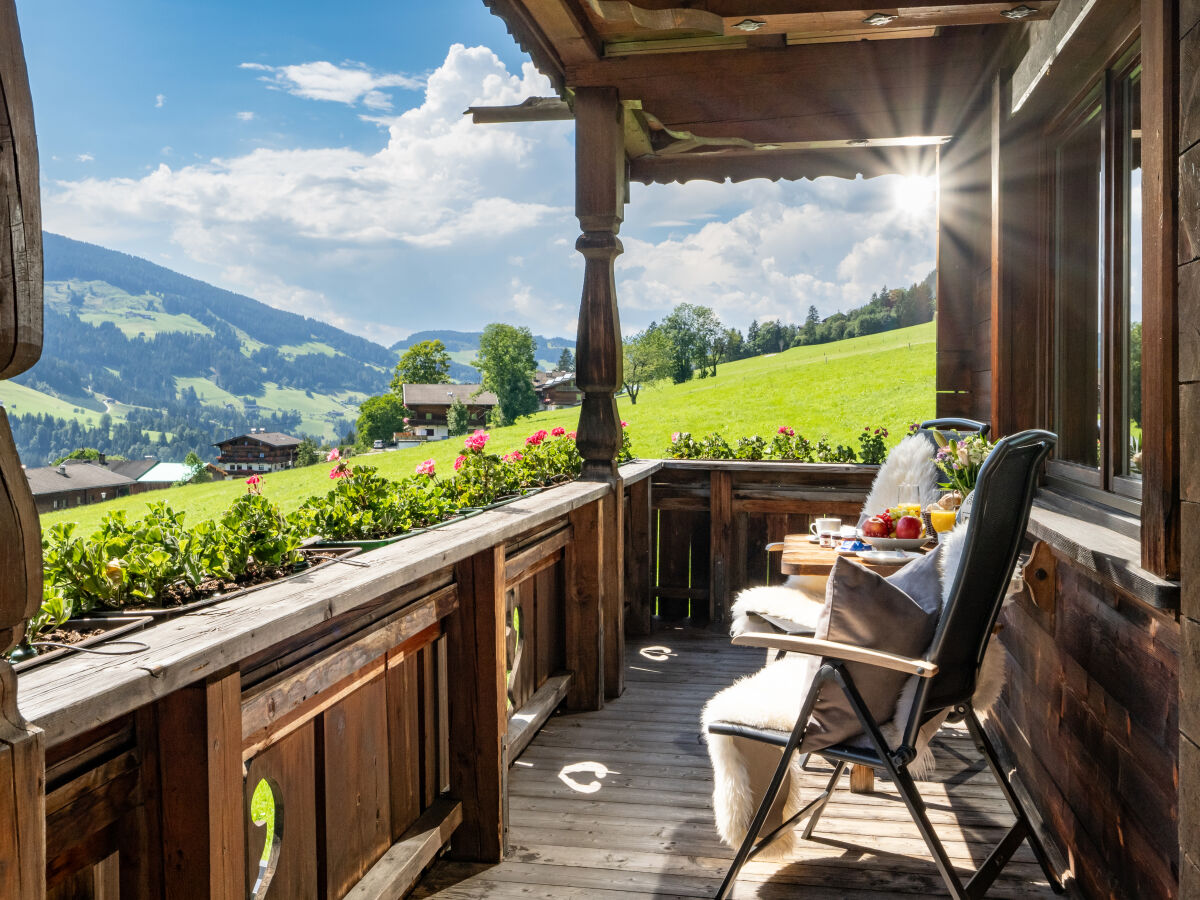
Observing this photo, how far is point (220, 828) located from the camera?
48.4 inches

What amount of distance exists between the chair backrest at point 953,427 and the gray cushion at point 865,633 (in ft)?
4.63

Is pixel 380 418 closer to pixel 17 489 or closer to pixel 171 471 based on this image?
pixel 171 471

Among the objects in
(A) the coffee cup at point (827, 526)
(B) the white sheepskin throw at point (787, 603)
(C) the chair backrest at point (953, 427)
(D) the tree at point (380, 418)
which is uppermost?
(D) the tree at point (380, 418)

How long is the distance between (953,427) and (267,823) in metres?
3.29

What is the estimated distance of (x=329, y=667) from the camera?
5.49 ft

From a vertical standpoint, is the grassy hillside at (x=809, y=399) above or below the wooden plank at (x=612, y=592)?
above

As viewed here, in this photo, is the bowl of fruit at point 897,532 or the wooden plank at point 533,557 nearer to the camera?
the wooden plank at point 533,557

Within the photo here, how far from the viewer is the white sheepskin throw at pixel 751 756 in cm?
207

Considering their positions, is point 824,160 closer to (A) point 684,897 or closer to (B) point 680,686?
(B) point 680,686

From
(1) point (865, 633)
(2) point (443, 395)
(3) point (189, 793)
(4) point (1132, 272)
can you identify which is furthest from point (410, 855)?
(2) point (443, 395)

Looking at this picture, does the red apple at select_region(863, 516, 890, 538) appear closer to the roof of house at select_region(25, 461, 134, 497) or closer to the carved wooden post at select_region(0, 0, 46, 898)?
the roof of house at select_region(25, 461, 134, 497)

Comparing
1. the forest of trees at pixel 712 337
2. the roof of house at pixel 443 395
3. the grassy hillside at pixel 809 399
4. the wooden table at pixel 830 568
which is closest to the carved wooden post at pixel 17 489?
the wooden table at pixel 830 568

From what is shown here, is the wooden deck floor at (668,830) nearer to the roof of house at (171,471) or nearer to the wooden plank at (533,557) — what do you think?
the wooden plank at (533,557)

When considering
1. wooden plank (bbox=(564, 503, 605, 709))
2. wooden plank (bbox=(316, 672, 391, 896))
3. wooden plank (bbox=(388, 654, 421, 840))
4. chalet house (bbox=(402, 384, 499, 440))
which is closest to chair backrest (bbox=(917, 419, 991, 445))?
wooden plank (bbox=(564, 503, 605, 709))
